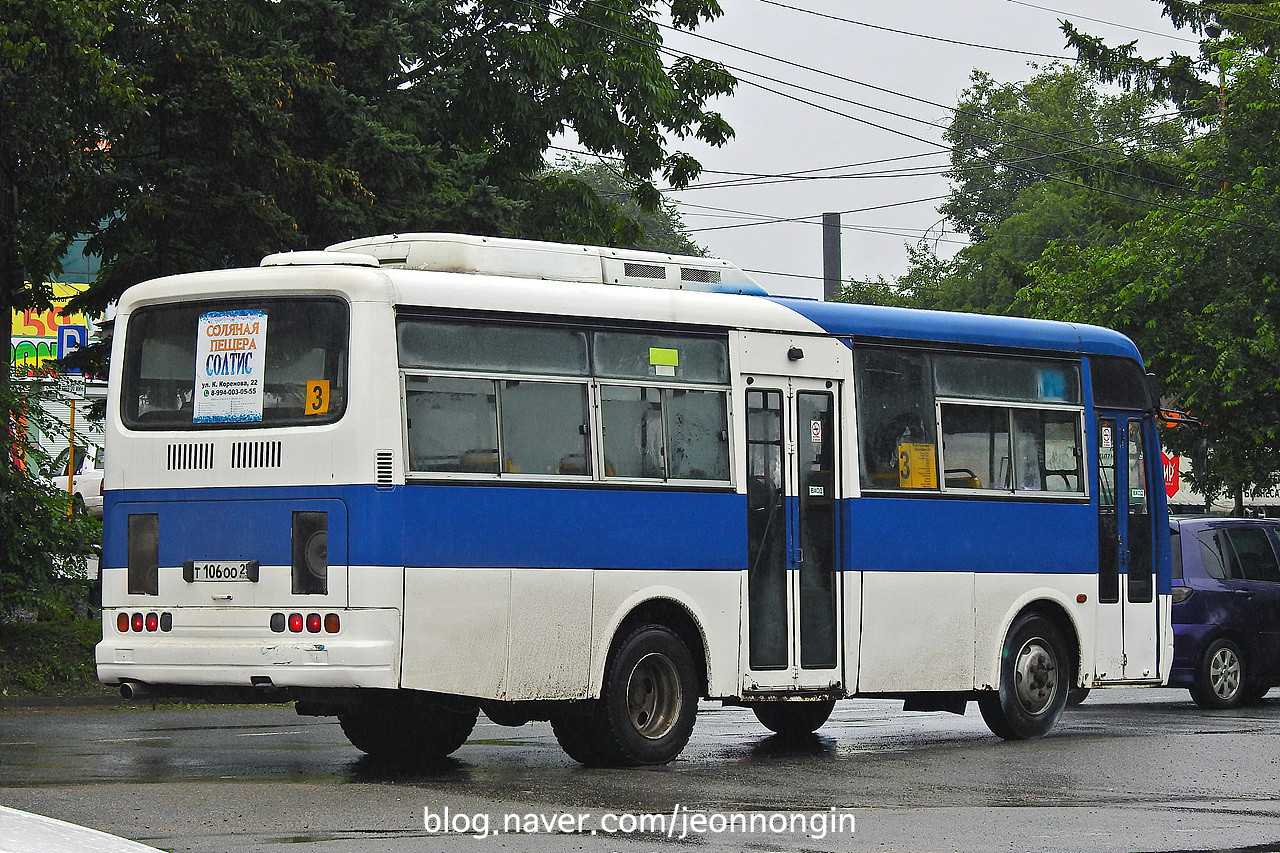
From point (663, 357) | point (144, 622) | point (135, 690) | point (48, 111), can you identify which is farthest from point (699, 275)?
point (48, 111)

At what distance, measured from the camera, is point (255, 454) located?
39.9 feet

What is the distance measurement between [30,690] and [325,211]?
577 centimetres

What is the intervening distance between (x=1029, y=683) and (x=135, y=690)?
6974 mm

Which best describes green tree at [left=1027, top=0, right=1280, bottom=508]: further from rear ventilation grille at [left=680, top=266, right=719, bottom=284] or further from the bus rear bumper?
the bus rear bumper

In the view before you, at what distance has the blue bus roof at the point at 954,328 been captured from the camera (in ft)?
48.1

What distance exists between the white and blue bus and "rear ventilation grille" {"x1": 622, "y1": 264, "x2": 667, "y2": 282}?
0.09ft

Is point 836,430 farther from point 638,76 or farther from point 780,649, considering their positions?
point 638,76

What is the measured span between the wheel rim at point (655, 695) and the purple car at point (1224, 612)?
6941 mm

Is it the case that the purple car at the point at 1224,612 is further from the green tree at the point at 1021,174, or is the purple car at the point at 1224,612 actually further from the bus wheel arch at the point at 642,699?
the green tree at the point at 1021,174

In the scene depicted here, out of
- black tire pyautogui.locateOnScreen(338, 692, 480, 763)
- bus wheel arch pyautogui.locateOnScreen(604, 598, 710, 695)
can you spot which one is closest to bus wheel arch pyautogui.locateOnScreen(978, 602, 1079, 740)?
bus wheel arch pyautogui.locateOnScreen(604, 598, 710, 695)

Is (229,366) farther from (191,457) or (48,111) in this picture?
(48,111)

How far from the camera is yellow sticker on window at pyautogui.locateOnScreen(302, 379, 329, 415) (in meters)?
12.0

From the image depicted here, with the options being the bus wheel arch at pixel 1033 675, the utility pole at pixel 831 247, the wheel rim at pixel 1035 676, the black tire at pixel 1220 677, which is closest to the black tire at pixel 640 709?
the bus wheel arch at pixel 1033 675

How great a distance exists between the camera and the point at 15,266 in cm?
2083
